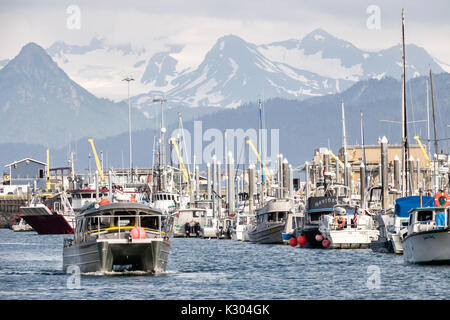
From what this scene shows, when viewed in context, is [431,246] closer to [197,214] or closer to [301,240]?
[301,240]

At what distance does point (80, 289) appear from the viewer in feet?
150

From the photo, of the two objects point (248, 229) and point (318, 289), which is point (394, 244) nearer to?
point (318, 289)

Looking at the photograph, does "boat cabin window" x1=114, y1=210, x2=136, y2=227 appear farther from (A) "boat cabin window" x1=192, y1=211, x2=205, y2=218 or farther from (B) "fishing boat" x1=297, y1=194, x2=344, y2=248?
(A) "boat cabin window" x1=192, y1=211, x2=205, y2=218

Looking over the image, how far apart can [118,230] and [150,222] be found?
212 cm

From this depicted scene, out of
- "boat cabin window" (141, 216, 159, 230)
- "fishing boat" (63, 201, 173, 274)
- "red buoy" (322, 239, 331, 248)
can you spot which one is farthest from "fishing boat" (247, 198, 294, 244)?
"boat cabin window" (141, 216, 159, 230)

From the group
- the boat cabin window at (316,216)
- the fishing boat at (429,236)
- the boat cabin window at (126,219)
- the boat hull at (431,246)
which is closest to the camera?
the boat cabin window at (126,219)

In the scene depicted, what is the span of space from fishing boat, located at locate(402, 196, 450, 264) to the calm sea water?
0.70 metres

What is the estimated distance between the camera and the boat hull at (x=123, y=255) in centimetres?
4897

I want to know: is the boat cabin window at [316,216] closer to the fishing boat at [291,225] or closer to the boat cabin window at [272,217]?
the fishing boat at [291,225]

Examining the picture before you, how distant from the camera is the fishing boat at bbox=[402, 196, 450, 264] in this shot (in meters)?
54.5

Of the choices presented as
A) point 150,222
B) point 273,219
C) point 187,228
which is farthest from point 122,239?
point 187,228

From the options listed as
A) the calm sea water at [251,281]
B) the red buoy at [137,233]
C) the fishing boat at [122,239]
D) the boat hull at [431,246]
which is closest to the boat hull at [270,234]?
the calm sea water at [251,281]
